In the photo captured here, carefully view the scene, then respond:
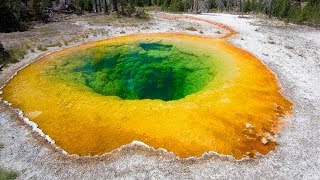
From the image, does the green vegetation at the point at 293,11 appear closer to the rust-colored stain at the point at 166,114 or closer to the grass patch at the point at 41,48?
the rust-colored stain at the point at 166,114

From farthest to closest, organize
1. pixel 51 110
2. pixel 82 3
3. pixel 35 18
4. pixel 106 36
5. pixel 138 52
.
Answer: pixel 82 3 < pixel 35 18 < pixel 106 36 < pixel 138 52 < pixel 51 110

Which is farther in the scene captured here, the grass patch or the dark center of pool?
the grass patch

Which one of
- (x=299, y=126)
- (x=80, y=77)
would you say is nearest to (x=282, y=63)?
(x=299, y=126)

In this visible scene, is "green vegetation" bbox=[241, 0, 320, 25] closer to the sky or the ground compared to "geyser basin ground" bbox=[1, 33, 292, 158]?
closer to the sky

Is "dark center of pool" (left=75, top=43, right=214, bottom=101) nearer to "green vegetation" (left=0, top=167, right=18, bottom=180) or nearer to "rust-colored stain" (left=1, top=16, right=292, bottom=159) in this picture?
"rust-colored stain" (left=1, top=16, right=292, bottom=159)

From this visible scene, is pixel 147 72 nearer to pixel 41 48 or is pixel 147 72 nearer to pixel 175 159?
pixel 41 48

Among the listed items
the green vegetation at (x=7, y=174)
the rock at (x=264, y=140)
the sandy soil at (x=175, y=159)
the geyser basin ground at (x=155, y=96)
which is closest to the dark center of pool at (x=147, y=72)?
the geyser basin ground at (x=155, y=96)

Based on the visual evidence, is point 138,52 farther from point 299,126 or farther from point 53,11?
point 53,11

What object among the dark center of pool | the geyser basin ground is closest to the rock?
the geyser basin ground
